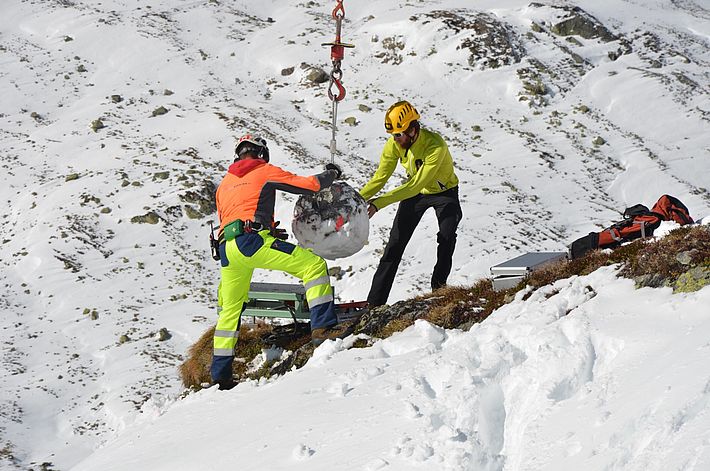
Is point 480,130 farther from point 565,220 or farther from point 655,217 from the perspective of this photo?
point 655,217

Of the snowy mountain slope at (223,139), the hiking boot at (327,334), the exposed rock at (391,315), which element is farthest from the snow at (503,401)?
the snowy mountain slope at (223,139)

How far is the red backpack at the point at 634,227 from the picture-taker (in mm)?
8102

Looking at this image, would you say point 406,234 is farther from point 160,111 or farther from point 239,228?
point 160,111

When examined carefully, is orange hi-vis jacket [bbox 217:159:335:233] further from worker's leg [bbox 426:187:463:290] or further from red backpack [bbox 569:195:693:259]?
red backpack [bbox 569:195:693:259]

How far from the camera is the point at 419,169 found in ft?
29.2

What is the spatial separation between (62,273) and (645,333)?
16.4 m

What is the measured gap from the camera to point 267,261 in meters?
7.55

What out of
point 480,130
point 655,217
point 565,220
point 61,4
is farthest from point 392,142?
point 61,4

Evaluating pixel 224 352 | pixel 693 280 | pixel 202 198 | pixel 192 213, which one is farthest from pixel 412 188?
pixel 202 198

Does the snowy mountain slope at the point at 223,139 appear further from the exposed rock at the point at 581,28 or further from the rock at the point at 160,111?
the exposed rock at the point at 581,28

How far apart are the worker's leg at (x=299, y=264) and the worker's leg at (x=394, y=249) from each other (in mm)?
1650

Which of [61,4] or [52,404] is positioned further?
[61,4]

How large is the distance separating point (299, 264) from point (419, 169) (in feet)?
7.28

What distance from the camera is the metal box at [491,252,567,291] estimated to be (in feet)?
25.5
